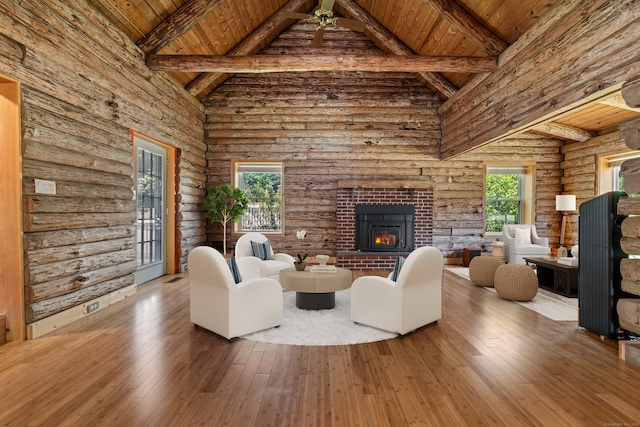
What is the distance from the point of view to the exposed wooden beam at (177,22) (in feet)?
18.4

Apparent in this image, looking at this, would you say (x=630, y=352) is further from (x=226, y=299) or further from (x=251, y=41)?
(x=251, y=41)

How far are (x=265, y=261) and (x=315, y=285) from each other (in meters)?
1.72

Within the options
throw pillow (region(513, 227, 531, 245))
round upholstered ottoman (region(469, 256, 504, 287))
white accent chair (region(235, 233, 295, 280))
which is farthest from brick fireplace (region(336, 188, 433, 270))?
white accent chair (region(235, 233, 295, 280))

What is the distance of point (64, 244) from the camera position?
13.4ft

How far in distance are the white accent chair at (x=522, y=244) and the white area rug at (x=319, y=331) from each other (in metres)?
5.00

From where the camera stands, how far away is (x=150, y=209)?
6.57 m

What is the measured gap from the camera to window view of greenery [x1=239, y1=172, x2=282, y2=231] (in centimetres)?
888

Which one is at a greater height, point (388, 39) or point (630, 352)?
point (388, 39)

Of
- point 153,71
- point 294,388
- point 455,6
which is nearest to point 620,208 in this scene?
point 294,388

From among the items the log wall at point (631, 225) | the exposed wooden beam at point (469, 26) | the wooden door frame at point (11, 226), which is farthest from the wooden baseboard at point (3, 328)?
the exposed wooden beam at point (469, 26)

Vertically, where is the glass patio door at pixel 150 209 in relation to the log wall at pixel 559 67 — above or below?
below

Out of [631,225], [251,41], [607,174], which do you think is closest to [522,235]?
[607,174]

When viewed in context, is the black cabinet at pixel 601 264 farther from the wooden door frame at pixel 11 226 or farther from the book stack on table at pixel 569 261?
the wooden door frame at pixel 11 226

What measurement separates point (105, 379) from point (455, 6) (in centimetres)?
674
